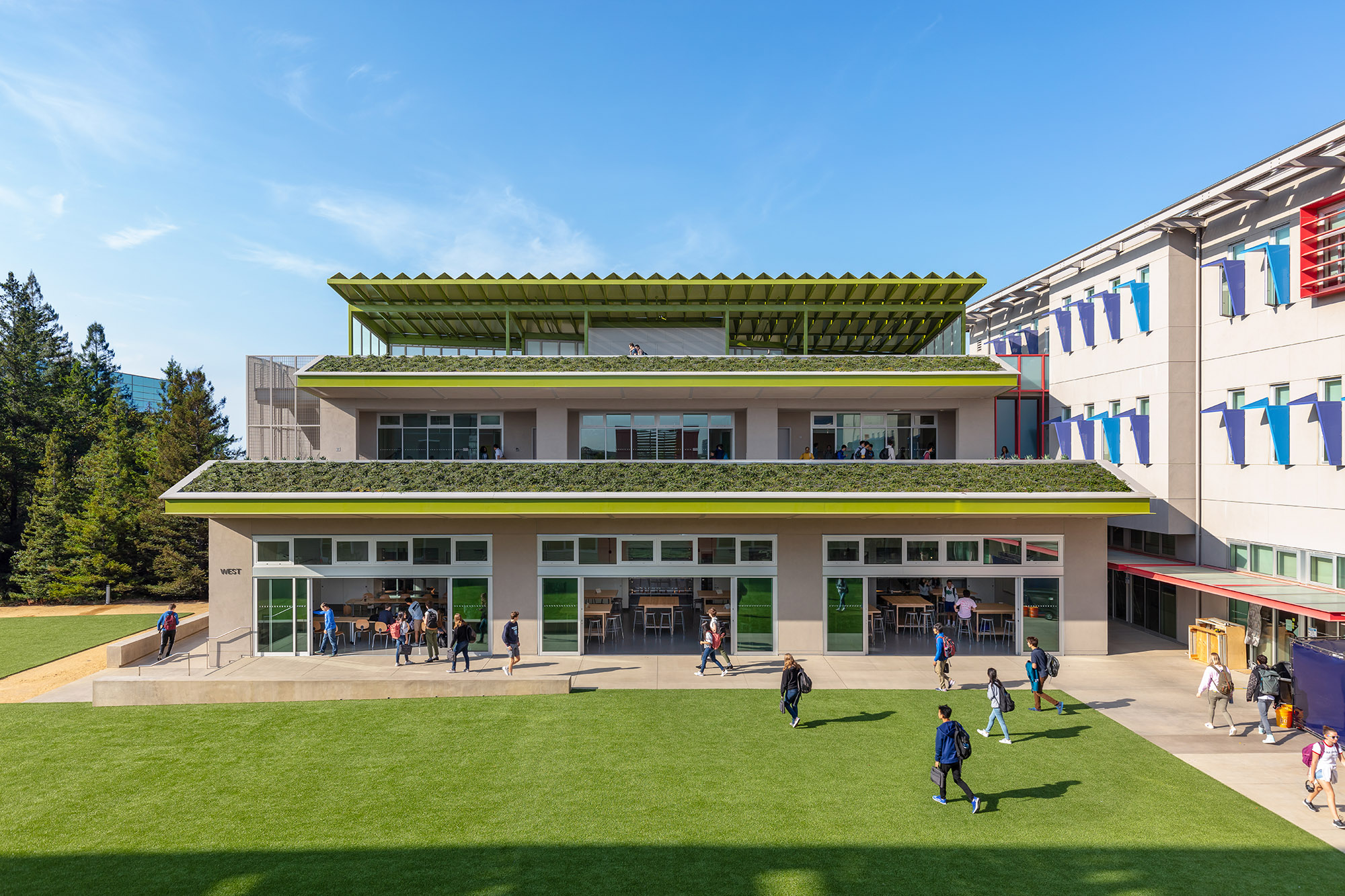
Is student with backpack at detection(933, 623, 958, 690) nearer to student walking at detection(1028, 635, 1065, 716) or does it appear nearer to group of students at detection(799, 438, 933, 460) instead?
student walking at detection(1028, 635, 1065, 716)

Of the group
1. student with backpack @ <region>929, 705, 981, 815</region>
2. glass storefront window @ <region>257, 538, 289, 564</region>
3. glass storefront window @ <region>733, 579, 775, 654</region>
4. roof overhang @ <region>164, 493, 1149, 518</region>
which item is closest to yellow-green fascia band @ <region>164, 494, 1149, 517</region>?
roof overhang @ <region>164, 493, 1149, 518</region>

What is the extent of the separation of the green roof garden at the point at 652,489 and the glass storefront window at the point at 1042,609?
2.52 m

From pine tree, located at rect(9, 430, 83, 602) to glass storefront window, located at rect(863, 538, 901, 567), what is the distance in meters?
38.6

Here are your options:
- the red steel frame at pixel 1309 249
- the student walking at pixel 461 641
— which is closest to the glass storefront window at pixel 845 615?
the student walking at pixel 461 641

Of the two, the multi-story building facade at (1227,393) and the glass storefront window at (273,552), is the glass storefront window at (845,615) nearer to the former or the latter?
the multi-story building facade at (1227,393)

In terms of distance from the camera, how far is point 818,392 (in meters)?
21.6

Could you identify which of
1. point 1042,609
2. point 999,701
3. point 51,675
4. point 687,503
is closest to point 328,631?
point 51,675

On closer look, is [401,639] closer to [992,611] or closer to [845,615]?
[845,615]

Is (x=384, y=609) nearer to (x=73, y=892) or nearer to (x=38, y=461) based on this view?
(x=73, y=892)

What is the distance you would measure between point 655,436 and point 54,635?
23.9m

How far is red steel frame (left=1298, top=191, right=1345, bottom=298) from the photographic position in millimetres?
16422

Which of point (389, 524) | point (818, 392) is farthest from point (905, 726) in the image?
point (389, 524)

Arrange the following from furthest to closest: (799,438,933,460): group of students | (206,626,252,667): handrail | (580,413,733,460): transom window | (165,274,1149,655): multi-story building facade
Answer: (580,413,733,460): transom window
(799,438,933,460): group of students
(165,274,1149,655): multi-story building facade
(206,626,252,667): handrail

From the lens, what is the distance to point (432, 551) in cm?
1970
